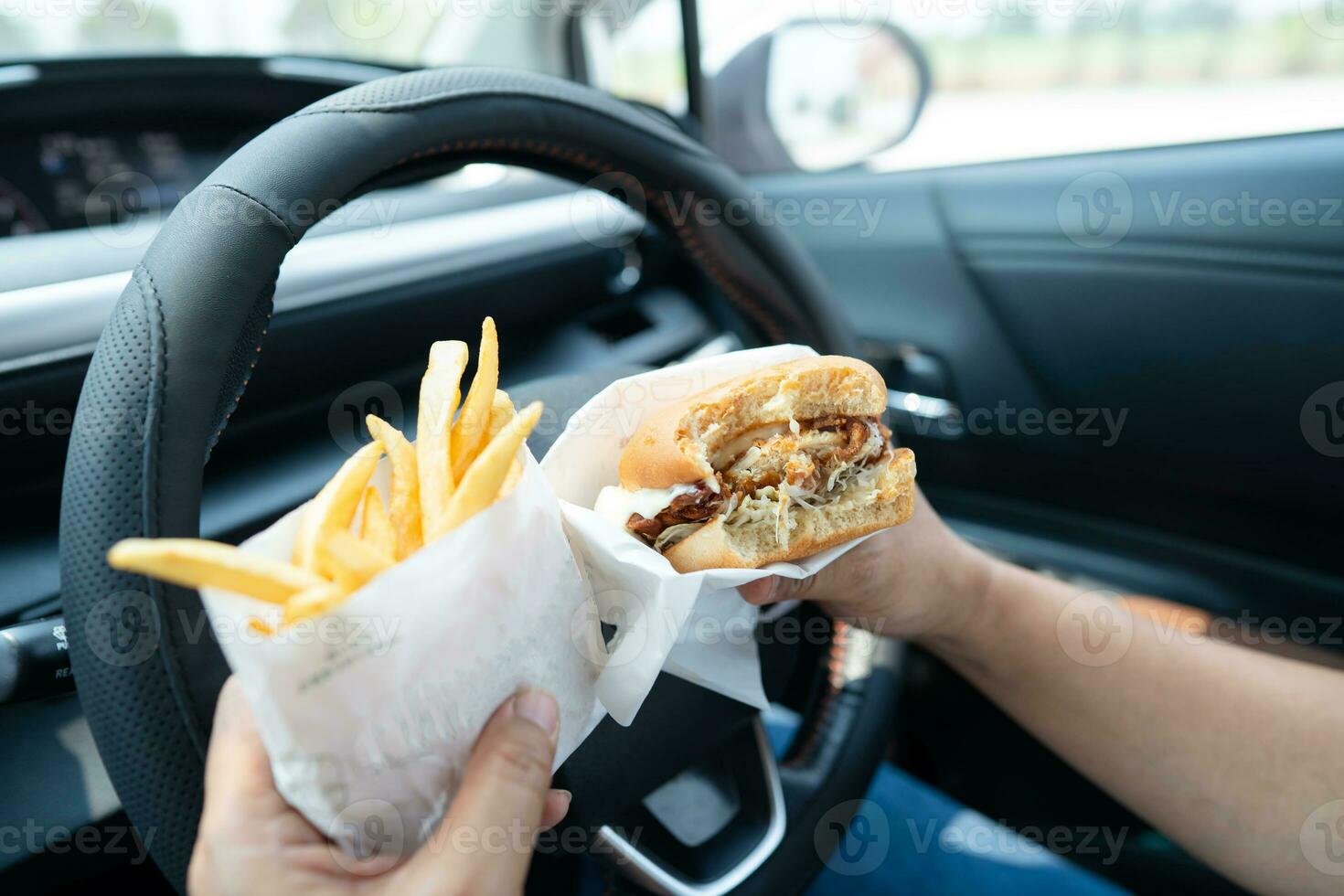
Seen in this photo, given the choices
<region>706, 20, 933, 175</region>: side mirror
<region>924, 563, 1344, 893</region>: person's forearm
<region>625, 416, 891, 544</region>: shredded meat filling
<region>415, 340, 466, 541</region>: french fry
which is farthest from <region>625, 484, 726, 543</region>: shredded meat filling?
<region>706, 20, 933, 175</region>: side mirror

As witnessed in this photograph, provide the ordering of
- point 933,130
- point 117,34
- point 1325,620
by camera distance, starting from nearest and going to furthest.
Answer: point 1325,620, point 933,130, point 117,34

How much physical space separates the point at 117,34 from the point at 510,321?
279 centimetres

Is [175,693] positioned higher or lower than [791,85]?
higher

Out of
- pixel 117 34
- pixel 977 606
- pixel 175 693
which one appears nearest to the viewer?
pixel 175 693

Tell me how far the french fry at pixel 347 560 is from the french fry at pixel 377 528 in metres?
0.03

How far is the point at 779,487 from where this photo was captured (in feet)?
3.26

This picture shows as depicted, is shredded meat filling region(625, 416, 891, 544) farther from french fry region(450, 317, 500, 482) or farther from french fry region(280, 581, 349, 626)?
french fry region(280, 581, 349, 626)

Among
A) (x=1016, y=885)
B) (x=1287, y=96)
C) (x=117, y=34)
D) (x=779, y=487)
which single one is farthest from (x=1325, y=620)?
(x=117, y=34)

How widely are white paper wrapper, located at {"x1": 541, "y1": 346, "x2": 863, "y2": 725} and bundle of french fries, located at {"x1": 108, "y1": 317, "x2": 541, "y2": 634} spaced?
0.60 feet

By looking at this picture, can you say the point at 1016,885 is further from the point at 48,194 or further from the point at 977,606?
the point at 48,194

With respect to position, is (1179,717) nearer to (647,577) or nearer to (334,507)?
(647,577)

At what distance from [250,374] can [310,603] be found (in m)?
0.44

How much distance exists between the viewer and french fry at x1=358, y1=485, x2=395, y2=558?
27.0 inches

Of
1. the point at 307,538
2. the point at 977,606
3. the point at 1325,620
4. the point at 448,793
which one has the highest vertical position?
the point at 307,538
